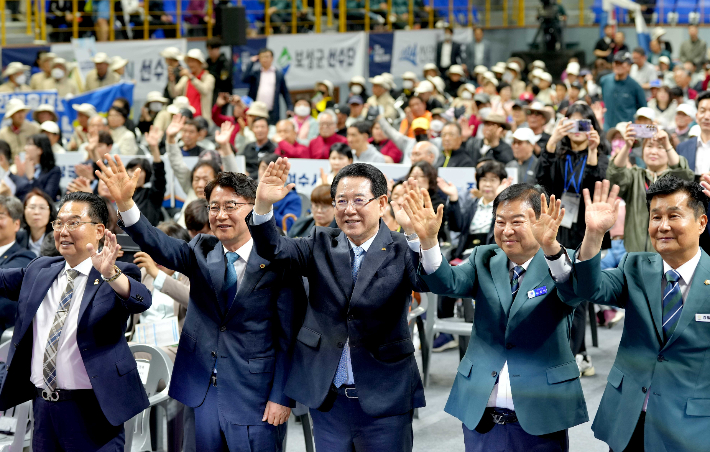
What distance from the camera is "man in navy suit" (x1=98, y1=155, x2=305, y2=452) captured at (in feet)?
12.9

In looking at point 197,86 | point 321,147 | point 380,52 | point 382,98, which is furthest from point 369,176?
point 380,52

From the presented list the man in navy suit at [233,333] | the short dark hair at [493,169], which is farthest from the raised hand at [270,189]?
the short dark hair at [493,169]

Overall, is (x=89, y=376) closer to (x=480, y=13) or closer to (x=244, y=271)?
(x=244, y=271)

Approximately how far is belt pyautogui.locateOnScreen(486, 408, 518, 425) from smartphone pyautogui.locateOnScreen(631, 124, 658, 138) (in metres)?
3.14

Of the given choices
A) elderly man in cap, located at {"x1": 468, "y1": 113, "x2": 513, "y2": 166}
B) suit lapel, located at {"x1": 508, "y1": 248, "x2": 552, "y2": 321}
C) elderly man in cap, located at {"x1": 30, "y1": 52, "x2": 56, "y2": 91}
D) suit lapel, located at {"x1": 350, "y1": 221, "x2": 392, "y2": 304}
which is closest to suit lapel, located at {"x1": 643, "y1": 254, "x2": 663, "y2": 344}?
suit lapel, located at {"x1": 508, "y1": 248, "x2": 552, "y2": 321}

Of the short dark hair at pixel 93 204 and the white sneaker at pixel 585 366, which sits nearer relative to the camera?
the short dark hair at pixel 93 204

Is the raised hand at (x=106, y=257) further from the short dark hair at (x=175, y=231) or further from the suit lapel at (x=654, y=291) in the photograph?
the suit lapel at (x=654, y=291)

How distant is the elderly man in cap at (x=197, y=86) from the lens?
537 inches

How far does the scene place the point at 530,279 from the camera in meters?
3.68

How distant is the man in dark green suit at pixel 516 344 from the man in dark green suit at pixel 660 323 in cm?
19

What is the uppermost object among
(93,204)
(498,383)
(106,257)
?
(93,204)

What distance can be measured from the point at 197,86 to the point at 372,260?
33.9 feet

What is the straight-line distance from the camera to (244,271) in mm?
3994

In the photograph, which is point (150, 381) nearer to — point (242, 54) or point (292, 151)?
point (292, 151)
